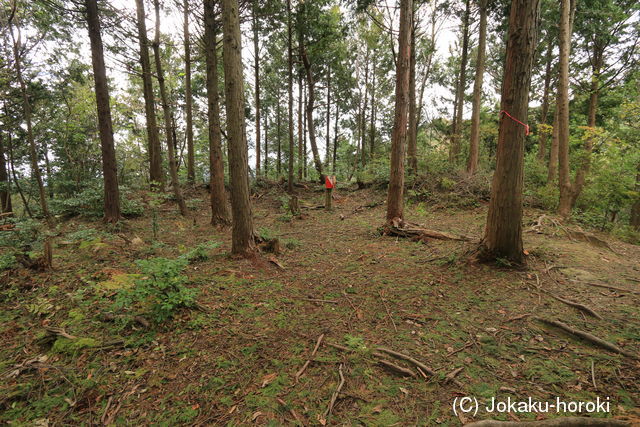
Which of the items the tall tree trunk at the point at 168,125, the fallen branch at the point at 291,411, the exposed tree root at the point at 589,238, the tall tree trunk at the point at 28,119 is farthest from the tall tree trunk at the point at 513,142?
the tall tree trunk at the point at 28,119

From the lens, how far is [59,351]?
2705 millimetres

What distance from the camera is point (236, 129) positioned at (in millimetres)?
4867

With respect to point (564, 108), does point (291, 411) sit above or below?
below

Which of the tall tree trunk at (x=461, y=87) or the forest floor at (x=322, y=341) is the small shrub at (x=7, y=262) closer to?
the forest floor at (x=322, y=341)

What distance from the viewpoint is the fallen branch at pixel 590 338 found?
2.37 meters

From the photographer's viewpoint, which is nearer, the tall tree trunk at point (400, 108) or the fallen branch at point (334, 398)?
the fallen branch at point (334, 398)

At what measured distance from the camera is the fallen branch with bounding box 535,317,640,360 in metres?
2.37

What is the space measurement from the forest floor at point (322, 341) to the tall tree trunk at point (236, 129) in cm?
59

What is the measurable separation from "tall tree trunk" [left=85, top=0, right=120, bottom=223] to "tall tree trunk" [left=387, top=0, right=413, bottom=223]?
8.34 meters

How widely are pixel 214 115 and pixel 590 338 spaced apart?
8.76 meters

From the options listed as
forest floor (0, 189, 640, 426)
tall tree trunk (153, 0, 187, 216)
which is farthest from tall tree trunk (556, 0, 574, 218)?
tall tree trunk (153, 0, 187, 216)

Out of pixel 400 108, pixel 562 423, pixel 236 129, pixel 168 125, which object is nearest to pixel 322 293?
pixel 562 423

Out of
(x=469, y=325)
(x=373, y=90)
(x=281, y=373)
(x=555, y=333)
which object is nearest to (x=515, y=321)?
(x=555, y=333)

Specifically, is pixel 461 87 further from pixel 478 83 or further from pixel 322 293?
pixel 322 293
